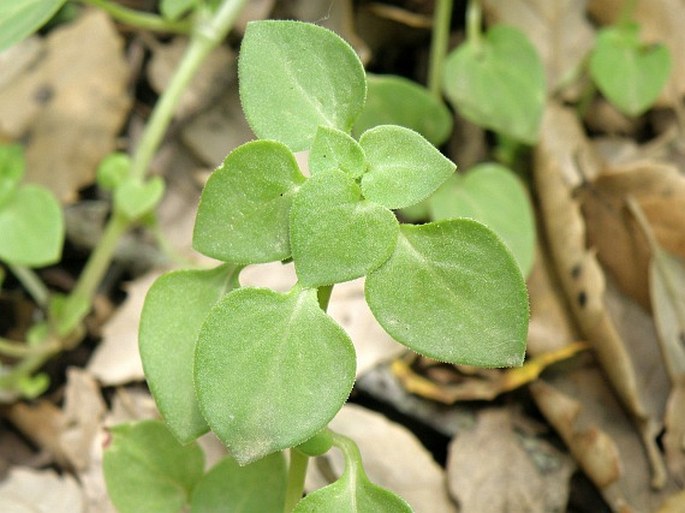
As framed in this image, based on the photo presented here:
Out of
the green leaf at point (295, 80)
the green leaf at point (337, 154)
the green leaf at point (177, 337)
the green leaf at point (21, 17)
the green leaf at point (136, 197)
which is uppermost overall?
the green leaf at point (21, 17)

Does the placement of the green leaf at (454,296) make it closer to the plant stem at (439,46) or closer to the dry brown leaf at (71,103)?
the plant stem at (439,46)

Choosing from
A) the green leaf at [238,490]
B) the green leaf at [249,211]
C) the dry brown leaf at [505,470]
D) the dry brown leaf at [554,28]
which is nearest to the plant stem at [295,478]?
the green leaf at [238,490]

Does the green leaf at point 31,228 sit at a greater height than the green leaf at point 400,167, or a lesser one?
lesser

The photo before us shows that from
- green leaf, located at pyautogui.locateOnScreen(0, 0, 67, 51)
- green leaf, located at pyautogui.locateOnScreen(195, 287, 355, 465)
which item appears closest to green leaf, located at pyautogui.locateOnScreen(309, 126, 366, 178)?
green leaf, located at pyautogui.locateOnScreen(195, 287, 355, 465)

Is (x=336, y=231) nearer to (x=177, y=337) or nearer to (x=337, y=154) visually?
(x=337, y=154)

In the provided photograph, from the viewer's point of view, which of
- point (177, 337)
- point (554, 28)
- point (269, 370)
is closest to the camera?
point (269, 370)

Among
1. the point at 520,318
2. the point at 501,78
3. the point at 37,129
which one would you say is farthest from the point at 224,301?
the point at 37,129

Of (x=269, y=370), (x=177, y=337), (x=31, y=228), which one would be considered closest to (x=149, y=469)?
(x=177, y=337)

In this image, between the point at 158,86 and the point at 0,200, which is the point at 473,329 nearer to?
the point at 0,200
